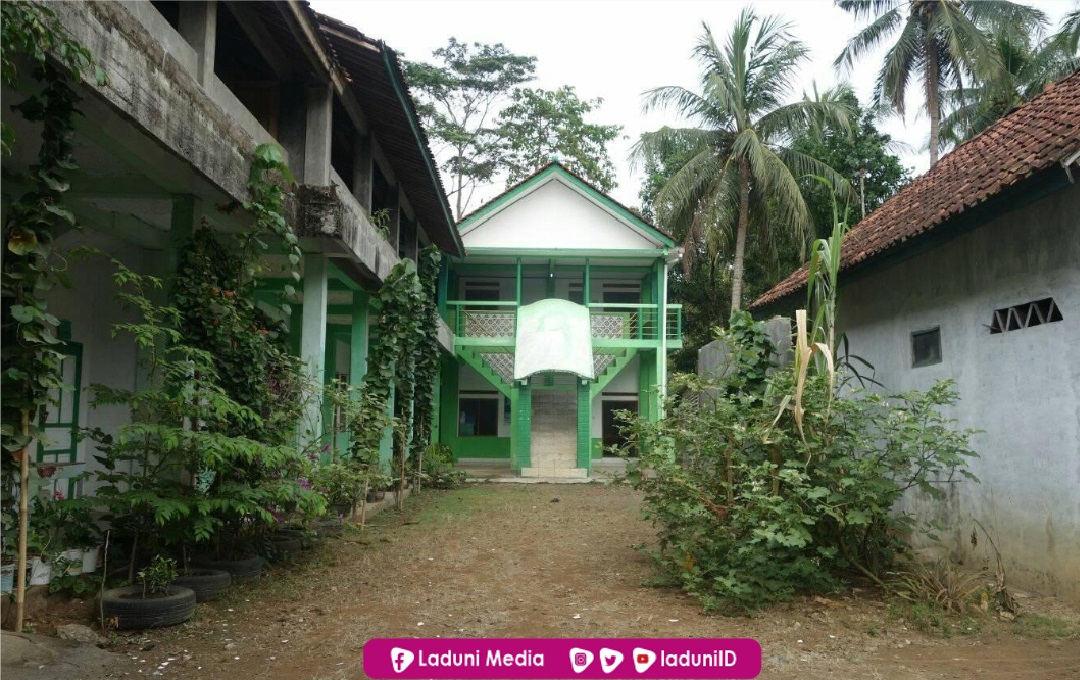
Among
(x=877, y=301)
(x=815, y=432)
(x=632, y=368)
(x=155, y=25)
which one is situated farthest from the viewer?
(x=632, y=368)

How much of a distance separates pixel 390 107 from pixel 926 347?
20.6ft

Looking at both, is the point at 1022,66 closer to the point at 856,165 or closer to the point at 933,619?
the point at 856,165

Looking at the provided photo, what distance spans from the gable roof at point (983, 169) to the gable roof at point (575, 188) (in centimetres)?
867

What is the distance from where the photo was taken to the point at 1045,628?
4875mm

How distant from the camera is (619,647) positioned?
448 centimetres

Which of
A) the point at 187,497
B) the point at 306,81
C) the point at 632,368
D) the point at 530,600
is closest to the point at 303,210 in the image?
the point at 306,81

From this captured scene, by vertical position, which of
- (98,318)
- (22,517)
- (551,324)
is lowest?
(22,517)

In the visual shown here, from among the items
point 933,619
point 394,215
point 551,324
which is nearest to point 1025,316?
point 933,619

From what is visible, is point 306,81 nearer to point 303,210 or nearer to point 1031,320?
point 303,210

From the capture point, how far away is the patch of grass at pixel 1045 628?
477 centimetres

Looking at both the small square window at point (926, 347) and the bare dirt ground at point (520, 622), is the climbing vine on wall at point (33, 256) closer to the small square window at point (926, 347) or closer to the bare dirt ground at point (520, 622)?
the bare dirt ground at point (520, 622)

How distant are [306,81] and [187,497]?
14.3 ft

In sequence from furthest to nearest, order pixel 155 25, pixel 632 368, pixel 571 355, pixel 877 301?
pixel 632 368
pixel 571 355
pixel 877 301
pixel 155 25

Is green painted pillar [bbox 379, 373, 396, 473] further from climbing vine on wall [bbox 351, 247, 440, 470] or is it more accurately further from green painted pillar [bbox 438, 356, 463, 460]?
green painted pillar [bbox 438, 356, 463, 460]
